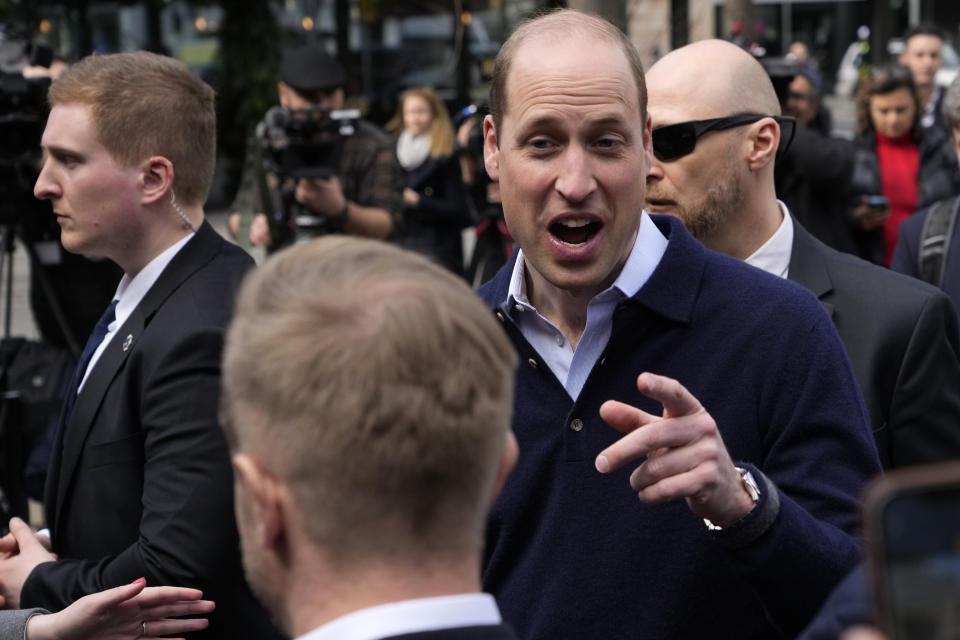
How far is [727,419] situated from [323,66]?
4.48 meters

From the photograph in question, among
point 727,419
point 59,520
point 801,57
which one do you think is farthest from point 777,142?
point 801,57

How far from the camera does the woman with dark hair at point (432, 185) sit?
332 inches

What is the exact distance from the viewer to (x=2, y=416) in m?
5.38

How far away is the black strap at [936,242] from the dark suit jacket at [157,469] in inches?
89.0

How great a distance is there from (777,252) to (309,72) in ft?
11.8

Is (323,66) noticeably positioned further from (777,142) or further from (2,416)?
(777,142)

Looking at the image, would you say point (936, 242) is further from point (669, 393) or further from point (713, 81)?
point (669, 393)

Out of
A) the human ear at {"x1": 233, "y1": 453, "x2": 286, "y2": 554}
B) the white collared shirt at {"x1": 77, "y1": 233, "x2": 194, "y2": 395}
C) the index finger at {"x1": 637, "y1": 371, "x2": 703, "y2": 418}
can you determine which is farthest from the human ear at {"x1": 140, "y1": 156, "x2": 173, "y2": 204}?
the human ear at {"x1": 233, "y1": 453, "x2": 286, "y2": 554}

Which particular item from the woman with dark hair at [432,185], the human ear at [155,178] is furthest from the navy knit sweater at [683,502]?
the woman with dark hair at [432,185]

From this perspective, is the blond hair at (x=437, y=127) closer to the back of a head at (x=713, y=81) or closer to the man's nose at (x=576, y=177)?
the back of a head at (x=713, y=81)

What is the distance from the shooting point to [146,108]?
117 inches

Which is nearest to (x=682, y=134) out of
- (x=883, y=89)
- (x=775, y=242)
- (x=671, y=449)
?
(x=775, y=242)

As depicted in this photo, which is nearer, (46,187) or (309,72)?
(46,187)

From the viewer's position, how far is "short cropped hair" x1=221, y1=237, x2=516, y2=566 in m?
1.38
